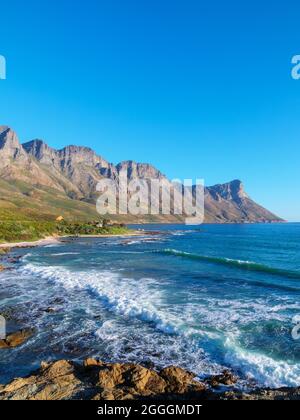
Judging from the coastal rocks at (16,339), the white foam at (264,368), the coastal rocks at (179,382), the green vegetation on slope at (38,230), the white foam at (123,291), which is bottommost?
the white foam at (123,291)

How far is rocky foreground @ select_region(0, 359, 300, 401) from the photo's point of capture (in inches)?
437

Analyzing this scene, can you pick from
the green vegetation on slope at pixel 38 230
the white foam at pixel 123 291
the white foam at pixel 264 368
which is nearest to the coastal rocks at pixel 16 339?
the white foam at pixel 123 291

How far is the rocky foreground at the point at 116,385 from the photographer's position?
11.1 meters

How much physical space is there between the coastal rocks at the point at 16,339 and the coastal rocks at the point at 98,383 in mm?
5582

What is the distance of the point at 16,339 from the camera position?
1922cm

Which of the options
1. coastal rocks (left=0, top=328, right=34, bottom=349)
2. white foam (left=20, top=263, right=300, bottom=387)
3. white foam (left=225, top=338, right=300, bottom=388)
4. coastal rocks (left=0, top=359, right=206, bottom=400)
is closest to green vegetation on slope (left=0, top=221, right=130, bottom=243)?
white foam (left=20, top=263, right=300, bottom=387)

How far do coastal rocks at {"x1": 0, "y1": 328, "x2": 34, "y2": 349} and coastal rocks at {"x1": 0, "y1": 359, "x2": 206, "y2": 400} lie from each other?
18.3ft

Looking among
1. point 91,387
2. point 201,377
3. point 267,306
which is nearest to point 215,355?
point 201,377

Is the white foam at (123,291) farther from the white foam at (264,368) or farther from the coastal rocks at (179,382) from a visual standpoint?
the coastal rocks at (179,382)

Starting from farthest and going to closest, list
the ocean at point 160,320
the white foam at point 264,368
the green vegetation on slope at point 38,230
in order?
the green vegetation on slope at point 38,230, the ocean at point 160,320, the white foam at point 264,368

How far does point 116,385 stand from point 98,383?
0.69 meters

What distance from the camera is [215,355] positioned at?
58.0ft

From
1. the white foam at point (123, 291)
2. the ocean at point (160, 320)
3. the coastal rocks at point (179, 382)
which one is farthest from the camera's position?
the white foam at point (123, 291)
